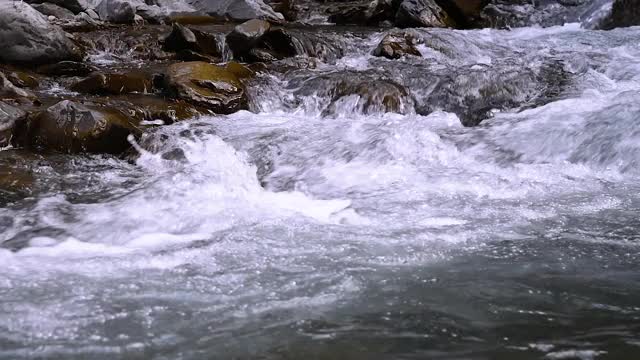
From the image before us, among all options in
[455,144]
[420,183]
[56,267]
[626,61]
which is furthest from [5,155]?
[626,61]

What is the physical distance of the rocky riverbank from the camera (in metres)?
5.65

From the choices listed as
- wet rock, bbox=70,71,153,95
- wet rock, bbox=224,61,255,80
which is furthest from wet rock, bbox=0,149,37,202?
wet rock, bbox=224,61,255,80

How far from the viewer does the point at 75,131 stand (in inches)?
215

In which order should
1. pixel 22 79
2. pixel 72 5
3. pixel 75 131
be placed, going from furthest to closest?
pixel 72 5 < pixel 22 79 < pixel 75 131

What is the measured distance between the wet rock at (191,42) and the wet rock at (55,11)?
427 cm

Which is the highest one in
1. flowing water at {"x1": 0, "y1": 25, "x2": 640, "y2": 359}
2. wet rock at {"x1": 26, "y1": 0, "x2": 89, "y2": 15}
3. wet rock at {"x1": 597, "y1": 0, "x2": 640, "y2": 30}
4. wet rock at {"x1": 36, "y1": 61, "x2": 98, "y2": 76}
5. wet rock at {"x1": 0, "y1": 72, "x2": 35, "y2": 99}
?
wet rock at {"x1": 26, "y1": 0, "x2": 89, "y2": 15}

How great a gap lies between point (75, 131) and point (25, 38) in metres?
3.10

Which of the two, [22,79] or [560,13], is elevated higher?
[560,13]

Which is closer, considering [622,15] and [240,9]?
[622,15]

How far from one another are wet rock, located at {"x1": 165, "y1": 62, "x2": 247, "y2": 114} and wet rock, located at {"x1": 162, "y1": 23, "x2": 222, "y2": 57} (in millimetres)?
1701

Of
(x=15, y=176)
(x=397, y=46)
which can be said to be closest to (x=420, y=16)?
(x=397, y=46)

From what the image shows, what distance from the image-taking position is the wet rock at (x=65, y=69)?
7.89 meters

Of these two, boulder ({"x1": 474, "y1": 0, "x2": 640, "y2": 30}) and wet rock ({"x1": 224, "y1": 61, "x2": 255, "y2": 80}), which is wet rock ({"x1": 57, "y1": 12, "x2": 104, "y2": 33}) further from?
boulder ({"x1": 474, "y1": 0, "x2": 640, "y2": 30})

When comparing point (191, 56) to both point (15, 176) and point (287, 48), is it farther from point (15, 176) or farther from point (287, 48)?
point (15, 176)
